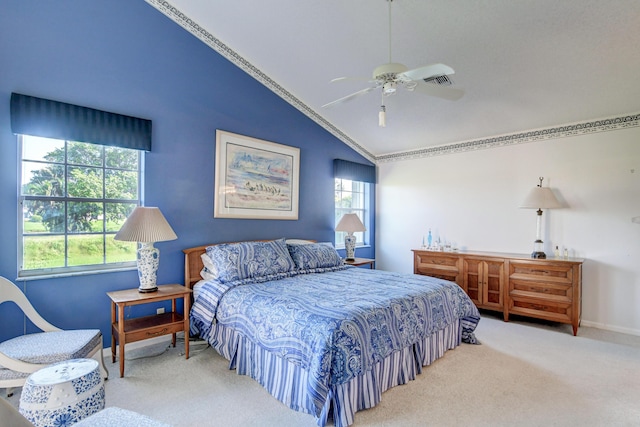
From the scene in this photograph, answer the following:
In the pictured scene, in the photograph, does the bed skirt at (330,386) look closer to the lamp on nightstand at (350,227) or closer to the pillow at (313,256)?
the pillow at (313,256)

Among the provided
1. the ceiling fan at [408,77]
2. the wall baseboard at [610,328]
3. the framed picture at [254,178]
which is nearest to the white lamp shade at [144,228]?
the framed picture at [254,178]

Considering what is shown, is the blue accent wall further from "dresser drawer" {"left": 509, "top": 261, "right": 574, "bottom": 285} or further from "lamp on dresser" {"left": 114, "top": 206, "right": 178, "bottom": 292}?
"dresser drawer" {"left": 509, "top": 261, "right": 574, "bottom": 285}

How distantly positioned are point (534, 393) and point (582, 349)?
137cm

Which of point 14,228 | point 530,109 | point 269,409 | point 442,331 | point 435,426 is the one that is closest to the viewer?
point 435,426

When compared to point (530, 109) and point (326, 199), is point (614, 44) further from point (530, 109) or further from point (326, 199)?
point (326, 199)

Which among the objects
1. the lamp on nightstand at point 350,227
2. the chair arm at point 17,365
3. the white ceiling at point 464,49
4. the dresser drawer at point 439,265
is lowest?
the chair arm at point 17,365

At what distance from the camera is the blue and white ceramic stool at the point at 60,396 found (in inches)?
62.8

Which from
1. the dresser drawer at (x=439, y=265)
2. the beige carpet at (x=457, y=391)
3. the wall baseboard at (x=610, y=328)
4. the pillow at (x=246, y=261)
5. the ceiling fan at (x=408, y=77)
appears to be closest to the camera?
the beige carpet at (x=457, y=391)

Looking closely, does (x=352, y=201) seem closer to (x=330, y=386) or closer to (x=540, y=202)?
(x=540, y=202)

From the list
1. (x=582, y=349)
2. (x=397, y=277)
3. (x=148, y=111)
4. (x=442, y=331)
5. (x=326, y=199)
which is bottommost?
(x=582, y=349)

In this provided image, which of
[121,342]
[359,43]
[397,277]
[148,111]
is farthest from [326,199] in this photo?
[121,342]

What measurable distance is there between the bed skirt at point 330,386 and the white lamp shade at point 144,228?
102 cm

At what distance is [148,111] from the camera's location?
3.30 meters

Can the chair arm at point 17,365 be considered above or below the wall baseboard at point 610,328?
above
